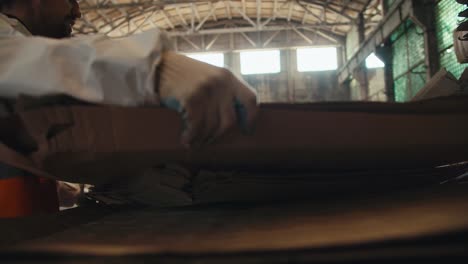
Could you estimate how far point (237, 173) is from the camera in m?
1.40

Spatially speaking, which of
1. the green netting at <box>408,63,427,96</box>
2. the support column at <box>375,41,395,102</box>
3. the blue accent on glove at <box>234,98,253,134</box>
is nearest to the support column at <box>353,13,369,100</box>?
the support column at <box>375,41,395,102</box>

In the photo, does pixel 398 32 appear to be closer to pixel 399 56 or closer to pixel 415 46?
pixel 399 56

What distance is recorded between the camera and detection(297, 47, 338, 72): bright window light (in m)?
16.4

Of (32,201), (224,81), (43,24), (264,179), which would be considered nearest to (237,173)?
(264,179)

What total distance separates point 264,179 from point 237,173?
96 millimetres

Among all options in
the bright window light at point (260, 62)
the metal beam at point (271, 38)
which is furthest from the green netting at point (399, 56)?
the metal beam at point (271, 38)

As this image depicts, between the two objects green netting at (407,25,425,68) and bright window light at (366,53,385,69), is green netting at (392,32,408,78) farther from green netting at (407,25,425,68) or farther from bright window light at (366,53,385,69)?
bright window light at (366,53,385,69)

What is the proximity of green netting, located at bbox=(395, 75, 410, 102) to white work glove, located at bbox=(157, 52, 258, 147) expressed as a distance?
8969mm

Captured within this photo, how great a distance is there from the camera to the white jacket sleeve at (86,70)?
1.12 m

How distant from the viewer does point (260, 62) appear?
1680cm

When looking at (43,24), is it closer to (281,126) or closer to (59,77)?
(59,77)

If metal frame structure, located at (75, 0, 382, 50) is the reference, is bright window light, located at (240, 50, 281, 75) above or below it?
below

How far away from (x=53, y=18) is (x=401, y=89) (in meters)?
9.14

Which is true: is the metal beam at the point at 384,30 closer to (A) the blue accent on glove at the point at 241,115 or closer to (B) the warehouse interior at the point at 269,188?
(B) the warehouse interior at the point at 269,188
